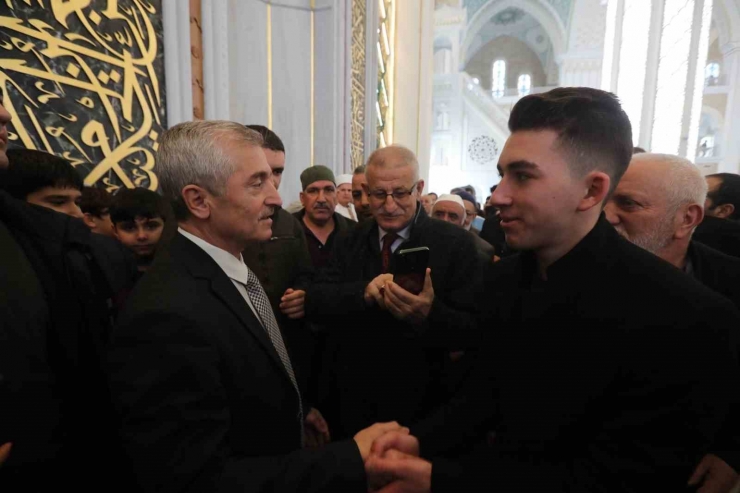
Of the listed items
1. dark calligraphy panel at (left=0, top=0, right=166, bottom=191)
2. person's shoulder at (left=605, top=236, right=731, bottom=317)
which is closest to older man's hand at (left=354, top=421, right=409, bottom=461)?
person's shoulder at (left=605, top=236, right=731, bottom=317)

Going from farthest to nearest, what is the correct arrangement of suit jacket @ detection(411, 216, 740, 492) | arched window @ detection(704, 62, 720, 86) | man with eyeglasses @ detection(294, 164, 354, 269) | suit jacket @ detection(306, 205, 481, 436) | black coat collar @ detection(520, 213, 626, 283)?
arched window @ detection(704, 62, 720, 86) → man with eyeglasses @ detection(294, 164, 354, 269) → suit jacket @ detection(306, 205, 481, 436) → black coat collar @ detection(520, 213, 626, 283) → suit jacket @ detection(411, 216, 740, 492)

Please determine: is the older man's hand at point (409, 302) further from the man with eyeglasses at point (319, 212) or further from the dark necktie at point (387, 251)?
the man with eyeglasses at point (319, 212)

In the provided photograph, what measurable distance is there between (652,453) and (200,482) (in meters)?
1.04

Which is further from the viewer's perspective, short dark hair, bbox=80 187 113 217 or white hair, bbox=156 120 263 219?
short dark hair, bbox=80 187 113 217

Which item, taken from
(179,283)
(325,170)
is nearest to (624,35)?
(325,170)

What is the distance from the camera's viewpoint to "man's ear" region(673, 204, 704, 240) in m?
1.65

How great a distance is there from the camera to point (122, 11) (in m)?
2.87

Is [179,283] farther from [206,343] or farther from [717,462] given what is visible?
[717,462]

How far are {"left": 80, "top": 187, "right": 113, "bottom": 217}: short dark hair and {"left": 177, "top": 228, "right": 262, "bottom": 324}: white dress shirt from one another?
1607 millimetres

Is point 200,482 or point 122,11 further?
point 122,11

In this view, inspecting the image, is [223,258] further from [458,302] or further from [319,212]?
[319,212]

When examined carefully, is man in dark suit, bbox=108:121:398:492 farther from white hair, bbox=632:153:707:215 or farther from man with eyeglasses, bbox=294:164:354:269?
man with eyeglasses, bbox=294:164:354:269

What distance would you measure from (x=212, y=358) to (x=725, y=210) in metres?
3.33

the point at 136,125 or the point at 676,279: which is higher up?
the point at 136,125
